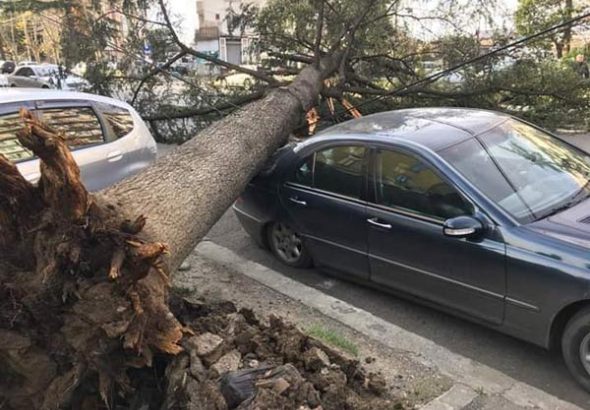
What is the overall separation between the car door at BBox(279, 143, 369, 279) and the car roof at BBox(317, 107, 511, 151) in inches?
10.1

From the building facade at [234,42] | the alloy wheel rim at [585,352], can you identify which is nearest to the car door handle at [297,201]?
the alloy wheel rim at [585,352]

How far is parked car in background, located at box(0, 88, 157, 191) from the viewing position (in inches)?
195

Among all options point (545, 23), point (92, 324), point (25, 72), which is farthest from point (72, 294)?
point (25, 72)

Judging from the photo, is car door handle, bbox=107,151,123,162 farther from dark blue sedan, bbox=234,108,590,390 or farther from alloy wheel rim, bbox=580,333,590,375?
alloy wheel rim, bbox=580,333,590,375

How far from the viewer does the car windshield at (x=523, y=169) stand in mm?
3754

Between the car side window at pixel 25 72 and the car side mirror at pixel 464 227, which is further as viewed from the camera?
the car side window at pixel 25 72

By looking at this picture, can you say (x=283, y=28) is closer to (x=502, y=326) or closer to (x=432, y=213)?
(x=432, y=213)

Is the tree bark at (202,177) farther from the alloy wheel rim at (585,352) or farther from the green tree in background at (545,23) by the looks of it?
the green tree in background at (545,23)

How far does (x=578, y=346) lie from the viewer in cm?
329

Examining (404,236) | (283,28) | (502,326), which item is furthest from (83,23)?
(502,326)

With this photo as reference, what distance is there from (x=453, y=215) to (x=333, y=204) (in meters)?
1.11

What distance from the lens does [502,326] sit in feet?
12.1

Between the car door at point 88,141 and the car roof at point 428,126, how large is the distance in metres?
2.33

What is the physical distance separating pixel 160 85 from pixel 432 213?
25.1 ft
